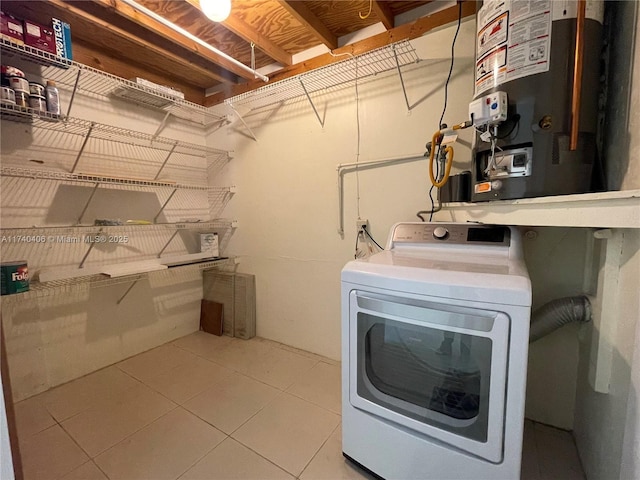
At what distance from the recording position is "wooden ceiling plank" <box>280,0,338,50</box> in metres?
1.56

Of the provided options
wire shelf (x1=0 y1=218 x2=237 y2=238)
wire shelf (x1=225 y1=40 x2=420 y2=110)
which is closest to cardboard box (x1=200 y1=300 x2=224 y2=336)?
wire shelf (x1=0 y1=218 x2=237 y2=238)

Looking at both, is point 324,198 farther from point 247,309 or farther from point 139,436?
point 139,436

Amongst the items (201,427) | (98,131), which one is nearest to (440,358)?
(201,427)

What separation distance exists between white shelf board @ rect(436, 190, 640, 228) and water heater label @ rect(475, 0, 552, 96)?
1.50ft

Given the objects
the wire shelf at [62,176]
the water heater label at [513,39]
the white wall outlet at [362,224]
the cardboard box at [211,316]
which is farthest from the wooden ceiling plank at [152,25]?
the cardboard box at [211,316]

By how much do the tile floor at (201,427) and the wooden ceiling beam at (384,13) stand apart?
2.37 m

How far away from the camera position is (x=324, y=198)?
2076 millimetres

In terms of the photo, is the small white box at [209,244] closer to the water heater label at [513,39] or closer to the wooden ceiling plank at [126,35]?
the wooden ceiling plank at [126,35]

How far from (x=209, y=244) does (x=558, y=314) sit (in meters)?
2.59

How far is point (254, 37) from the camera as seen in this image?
183 centimetres

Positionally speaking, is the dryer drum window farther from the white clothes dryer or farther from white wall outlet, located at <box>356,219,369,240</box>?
white wall outlet, located at <box>356,219,369,240</box>

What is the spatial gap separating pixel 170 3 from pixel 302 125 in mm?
1066

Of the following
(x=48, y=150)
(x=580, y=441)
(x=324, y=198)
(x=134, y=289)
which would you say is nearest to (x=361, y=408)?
(x=580, y=441)

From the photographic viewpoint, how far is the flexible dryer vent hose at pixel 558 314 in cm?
123
